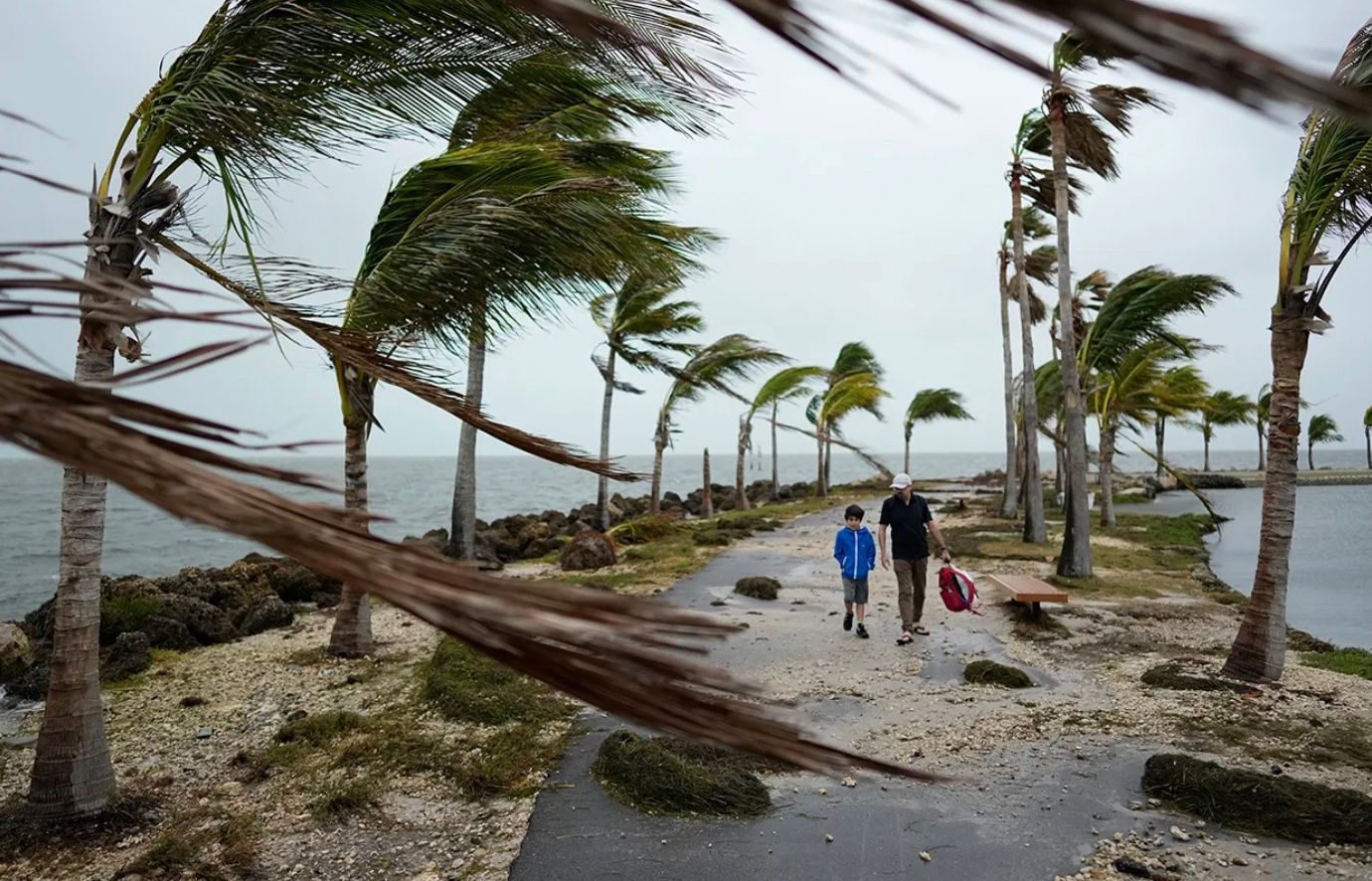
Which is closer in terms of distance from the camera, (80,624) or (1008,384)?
(80,624)

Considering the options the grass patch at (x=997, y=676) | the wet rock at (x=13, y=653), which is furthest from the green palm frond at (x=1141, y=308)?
the wet rock at (x=13, y=653)

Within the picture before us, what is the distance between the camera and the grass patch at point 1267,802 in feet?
13.6

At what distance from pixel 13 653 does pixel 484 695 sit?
5.50 meters

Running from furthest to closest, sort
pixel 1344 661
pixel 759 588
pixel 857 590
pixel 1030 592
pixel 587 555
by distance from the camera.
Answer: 1. pixel 587 555
2. pixel 759 588
3. pixel 857 590
4. pixel 1030 592
5. pixel 1344 661

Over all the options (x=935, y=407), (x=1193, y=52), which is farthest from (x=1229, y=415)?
(x=1193, y=52)

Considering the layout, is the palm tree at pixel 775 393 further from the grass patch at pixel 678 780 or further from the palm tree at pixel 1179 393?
the grass patch at pixel 678 780

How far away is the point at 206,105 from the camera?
3932 mm

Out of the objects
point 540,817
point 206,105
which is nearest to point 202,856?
point 540,817

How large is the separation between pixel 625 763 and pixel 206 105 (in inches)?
170

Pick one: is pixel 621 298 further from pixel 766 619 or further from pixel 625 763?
pixel 625 763

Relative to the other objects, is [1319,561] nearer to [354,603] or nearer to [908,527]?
[908,527]

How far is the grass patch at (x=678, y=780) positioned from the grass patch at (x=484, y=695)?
117 cm

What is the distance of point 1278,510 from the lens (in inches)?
270

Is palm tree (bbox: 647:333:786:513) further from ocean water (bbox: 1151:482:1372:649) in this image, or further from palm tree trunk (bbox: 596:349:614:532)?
ocean water (bbox: 1151:482:1372:649)
